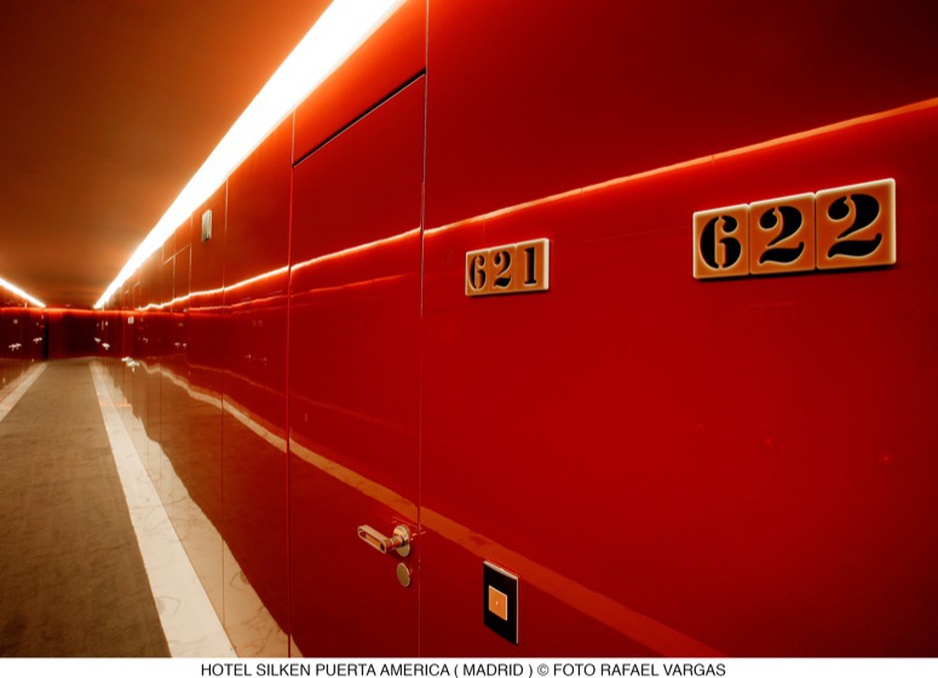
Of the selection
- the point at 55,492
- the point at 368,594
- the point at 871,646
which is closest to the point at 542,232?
the point at 871,646

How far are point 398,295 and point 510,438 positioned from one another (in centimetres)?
63

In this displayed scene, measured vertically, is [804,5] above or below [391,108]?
below

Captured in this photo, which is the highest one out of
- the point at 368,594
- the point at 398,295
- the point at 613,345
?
the point at 398,295

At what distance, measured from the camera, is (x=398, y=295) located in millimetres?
1469

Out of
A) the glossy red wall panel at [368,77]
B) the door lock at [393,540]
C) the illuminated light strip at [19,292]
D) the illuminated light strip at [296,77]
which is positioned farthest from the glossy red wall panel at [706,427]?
the illuminated light strip at [19,292]

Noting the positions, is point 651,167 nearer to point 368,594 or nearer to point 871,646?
point 871,646

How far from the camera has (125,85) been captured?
2.25 meters

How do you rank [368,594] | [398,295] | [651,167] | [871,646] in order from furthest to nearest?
1. [368,594]
2. [398,295]
3. [651,167]
4. [871,646]

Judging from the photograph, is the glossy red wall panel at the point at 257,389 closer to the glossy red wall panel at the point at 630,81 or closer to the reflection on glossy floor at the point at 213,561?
the reflection on glossy floor at the point at 213,561

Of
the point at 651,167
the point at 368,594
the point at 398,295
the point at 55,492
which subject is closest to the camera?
the point at 651,167

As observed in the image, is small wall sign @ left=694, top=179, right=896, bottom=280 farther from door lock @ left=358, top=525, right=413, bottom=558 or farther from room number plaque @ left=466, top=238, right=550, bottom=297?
door lock @ left=358, top=525, right=413, bottom=558

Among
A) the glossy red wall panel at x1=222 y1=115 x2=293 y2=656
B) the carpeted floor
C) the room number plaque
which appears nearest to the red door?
the glossy red wall panel at x1=222 y1=115 x2=293 y2=656

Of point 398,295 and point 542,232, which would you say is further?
point 398,295

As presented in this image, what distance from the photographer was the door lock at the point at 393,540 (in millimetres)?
1408
